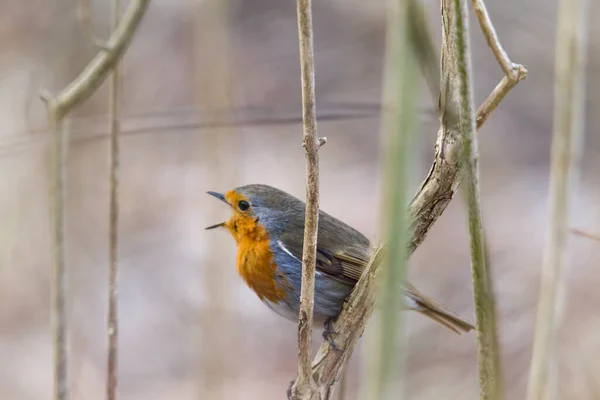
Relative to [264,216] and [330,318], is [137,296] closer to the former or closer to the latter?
[264,216]

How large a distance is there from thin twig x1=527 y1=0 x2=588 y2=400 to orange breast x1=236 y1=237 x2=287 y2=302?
48.4 inches

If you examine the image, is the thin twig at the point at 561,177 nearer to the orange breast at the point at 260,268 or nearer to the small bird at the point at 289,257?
the small bird at the point at 289,257

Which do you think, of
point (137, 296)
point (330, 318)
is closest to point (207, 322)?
point (330, 318)

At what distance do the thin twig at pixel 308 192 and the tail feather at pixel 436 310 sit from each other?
84cm

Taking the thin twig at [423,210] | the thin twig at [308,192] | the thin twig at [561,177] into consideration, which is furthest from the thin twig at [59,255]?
the thin twig at [561,177]

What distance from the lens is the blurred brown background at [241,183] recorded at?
14.6 feet

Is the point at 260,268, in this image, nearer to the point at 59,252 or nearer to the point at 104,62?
the point at 59,252

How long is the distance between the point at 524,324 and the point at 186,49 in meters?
4.26

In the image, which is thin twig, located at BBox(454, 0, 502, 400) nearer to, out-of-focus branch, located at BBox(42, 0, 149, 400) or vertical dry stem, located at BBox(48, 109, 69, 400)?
out-of-focus branch, located at BBox(42, 0, 149, 400)

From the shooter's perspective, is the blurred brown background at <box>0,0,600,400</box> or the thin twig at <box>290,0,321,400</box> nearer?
the thin twig at <box>290,0,321,400</box>

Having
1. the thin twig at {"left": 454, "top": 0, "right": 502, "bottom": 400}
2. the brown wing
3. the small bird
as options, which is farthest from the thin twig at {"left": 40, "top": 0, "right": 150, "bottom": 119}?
the brown wing

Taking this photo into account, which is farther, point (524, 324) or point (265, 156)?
point (265, 156)

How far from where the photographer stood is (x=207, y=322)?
222 centimetres

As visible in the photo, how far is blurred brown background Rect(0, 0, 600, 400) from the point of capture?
4.46m
